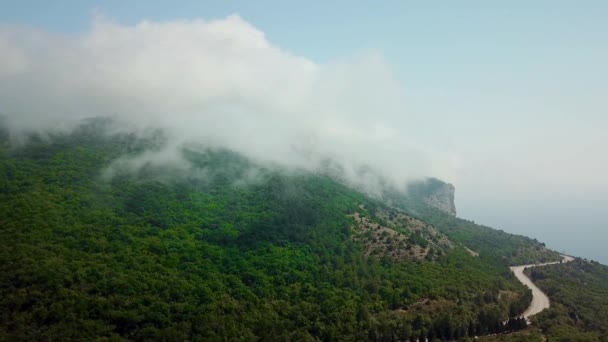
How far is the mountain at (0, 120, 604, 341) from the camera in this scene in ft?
291

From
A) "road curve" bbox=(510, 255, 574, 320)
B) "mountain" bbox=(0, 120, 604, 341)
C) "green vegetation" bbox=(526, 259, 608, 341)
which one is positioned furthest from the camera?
"road curve" bbox=(510, 255, 574, 320)

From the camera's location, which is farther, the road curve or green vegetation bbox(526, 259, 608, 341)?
the road curve

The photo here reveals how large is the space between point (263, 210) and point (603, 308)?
101 meters

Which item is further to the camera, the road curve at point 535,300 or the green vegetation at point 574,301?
the road curve at point 535,300

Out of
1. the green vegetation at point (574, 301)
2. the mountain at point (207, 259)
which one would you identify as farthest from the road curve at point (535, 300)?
the mountain at point (207, 259)

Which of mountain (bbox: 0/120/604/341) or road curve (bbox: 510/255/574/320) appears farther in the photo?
road curve (bbox: 510/255/574/320)

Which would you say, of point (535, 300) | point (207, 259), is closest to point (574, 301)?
point (535, 300)

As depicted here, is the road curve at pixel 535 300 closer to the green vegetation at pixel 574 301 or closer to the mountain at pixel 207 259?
the green vegetation at pixel 574 301

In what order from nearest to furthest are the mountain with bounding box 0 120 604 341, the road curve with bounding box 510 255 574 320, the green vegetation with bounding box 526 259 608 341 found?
the mountain with bounding box 0 120 604 341, the green vegetation with bounding box 526 259 608 341, the road curve with bounding box 510 255 574 320

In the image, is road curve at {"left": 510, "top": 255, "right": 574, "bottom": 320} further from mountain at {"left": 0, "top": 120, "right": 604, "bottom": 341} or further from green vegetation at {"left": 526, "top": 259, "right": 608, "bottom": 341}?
mountain at {"left": 0, "top": 120, "right": 604, "bottom": 341}

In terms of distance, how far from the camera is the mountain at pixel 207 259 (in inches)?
3494

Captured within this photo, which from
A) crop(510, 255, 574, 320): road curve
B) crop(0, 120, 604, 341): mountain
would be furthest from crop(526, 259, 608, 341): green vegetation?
crop(0, 120, 604, 341): mountain

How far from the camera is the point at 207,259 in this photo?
4449 inches

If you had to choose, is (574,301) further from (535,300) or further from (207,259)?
(207,259)
